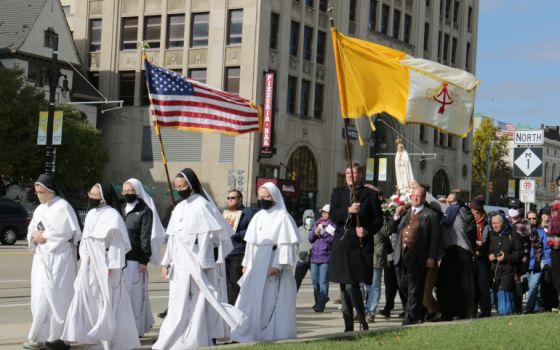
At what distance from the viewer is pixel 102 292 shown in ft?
32.9

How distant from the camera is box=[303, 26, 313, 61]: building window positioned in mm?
54856

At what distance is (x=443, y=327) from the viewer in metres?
11.7

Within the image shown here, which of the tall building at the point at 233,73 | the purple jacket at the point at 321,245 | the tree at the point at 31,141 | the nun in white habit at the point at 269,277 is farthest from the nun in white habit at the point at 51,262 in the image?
the tall building at the point at 233,73

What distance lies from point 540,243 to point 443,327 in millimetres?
5059

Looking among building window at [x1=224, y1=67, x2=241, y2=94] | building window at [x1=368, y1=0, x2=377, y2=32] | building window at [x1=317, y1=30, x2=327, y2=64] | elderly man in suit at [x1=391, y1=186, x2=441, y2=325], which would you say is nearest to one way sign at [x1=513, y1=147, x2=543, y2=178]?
elderly man in suit at [x1=391, y1=186, x2=441, y2=325]

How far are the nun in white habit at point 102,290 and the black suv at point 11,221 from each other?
26384 millimetres

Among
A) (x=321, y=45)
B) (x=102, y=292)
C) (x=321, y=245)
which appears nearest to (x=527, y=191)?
(x=321, y=245)

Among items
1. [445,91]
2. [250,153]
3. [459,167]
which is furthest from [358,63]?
[459,167]

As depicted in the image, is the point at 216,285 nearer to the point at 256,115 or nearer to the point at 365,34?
the point at 256,115

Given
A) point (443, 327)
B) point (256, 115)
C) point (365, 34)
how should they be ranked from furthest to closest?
point (365, 34), point (256, 115), point (443, 327)

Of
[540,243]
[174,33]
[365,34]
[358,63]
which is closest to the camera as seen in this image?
[358,63]

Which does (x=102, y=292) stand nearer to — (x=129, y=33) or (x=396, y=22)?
(x=129, y=33)

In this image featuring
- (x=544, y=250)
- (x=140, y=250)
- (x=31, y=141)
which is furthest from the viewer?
(x=31, y=141)

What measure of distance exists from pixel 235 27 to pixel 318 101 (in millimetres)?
7758
